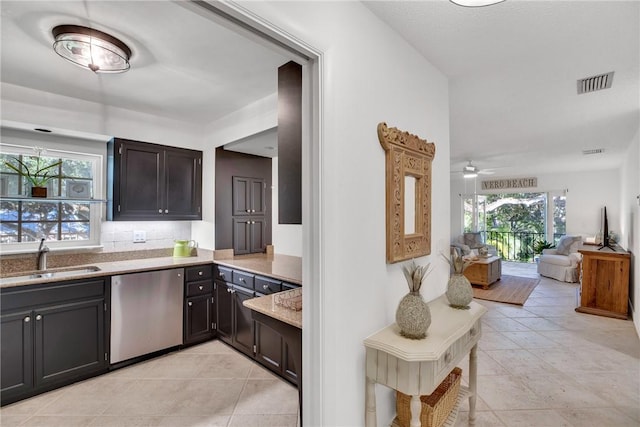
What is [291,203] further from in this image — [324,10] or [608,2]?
[608,2]

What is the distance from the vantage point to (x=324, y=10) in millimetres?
1362

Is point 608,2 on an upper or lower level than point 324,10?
upper

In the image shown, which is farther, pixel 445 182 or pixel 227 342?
pixel 227 342

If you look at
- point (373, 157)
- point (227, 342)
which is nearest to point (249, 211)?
point (227, 342)

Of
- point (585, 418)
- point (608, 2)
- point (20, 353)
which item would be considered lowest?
point (585, 418)

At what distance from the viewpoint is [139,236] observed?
3547 mm

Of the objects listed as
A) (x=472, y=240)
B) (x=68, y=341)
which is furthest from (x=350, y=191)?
(x=472, y=240)

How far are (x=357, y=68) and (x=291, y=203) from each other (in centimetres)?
80

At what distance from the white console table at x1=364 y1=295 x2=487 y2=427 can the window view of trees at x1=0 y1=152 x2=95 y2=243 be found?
3175 millimetres

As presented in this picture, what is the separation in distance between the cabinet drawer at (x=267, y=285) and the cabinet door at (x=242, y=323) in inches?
5.5

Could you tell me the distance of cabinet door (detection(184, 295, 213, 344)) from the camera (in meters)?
3.24

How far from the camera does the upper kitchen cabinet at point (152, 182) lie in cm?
318

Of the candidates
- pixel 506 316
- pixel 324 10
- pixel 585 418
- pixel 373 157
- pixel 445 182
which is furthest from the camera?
pixel 506 316

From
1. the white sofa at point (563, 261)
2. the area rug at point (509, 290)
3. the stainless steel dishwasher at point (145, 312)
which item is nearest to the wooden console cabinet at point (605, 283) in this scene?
the area rug at point (509, 290)
